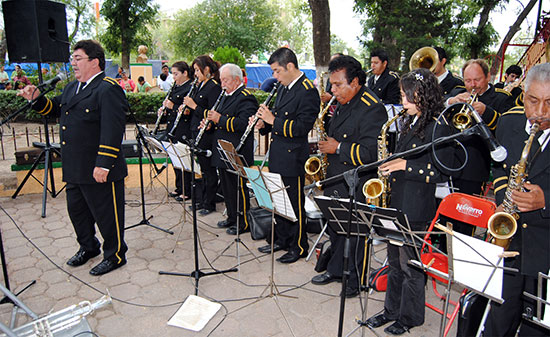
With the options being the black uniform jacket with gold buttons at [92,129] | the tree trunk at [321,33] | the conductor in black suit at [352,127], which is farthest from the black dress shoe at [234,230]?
the tree trunk at [321,33]

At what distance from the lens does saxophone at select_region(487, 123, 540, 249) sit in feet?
7.59

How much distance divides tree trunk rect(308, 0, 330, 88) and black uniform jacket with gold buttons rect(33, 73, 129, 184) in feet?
21.6

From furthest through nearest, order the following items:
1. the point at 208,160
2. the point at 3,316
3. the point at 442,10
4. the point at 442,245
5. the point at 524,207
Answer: the point at 442,10 → the point at 208,160 → the point at 442,245 → the point at 3,316 → the point at 524,207

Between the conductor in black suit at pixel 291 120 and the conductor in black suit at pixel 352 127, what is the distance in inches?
14.2

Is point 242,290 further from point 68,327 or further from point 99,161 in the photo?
point 99,161

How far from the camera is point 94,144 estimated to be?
4039 millimetres

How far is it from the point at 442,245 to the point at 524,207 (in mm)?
2309

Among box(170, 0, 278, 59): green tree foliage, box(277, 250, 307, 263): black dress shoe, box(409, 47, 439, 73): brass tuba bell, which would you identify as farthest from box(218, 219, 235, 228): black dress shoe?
box(170, 0, 278, 59): green tree foliage

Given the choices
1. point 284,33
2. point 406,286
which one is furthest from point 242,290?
point 284,33

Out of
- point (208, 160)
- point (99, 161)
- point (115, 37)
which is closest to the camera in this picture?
point (99, 161)

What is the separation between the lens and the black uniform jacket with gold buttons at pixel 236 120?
198 inches

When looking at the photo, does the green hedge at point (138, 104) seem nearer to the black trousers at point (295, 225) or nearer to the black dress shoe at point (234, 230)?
the black dress shoe at point (234, 230)

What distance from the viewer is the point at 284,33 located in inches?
1788

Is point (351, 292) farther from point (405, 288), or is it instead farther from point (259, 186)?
point (259, 186)
